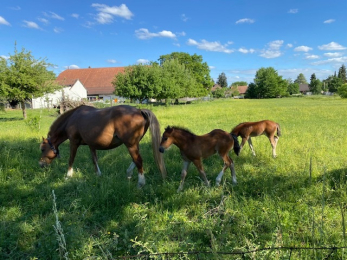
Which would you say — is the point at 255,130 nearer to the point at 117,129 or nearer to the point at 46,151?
the point at 117,129

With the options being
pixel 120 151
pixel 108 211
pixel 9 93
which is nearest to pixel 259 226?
pixel 108 211

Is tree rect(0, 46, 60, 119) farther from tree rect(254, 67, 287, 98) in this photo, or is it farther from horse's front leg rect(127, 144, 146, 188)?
tree rect(254, 67, 287, 98)

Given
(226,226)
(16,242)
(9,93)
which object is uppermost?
(9,93)

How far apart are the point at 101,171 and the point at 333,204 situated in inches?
192

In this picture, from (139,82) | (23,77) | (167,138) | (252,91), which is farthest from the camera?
(252,91)

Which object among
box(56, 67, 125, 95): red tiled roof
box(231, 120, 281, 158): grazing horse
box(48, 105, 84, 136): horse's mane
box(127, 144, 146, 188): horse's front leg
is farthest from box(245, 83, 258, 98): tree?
box(127, 144, 146, 188): horse's front leg

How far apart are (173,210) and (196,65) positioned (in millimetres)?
67747

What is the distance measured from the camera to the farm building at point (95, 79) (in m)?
60.9

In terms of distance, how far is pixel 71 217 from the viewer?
369 centimetres

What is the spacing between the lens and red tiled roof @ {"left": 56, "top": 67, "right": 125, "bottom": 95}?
205 feet

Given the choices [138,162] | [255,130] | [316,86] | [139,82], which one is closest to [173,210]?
[138,162]

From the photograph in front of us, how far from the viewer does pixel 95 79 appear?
66.7m

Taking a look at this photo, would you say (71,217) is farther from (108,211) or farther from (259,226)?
(259,226)

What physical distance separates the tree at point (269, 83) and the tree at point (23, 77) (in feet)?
256
